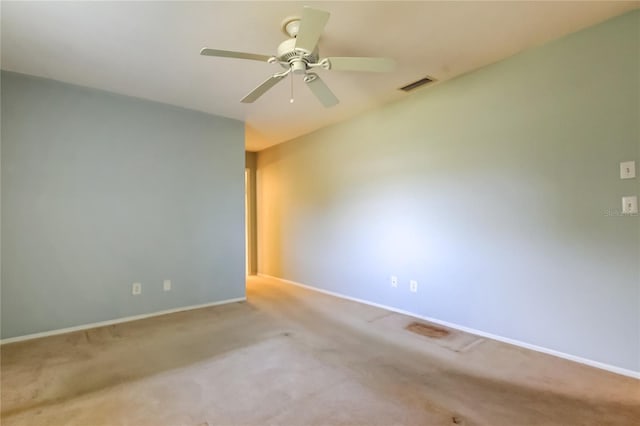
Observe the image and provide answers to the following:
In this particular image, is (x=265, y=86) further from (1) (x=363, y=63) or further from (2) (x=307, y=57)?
(1) (x=363, y=63)

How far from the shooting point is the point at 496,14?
2100 millimetres

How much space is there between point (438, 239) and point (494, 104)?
4.45 ft

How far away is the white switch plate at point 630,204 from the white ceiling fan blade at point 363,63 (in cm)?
183

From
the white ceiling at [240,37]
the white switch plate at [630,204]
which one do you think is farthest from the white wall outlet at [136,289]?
the white switch plate at [630,204]

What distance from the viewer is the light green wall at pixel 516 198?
2.17 metres

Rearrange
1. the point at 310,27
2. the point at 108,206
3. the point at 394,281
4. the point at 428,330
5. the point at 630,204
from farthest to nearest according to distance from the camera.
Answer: the point at 394,281 → the point at 108,206 → the point at 428,330 → the point at 630,204 → the point at 310,27

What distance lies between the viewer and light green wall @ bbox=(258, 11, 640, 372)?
217 cm

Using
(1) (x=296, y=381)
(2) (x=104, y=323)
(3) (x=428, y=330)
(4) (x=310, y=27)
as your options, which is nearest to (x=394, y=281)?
(3) (x=428, y=330)

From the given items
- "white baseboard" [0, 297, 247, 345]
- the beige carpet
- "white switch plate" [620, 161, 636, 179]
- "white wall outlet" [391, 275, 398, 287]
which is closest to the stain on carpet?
the beige carpet

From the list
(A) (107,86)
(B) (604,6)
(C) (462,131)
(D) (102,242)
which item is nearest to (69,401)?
(D) (102,242)

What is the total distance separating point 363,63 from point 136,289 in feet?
10.7

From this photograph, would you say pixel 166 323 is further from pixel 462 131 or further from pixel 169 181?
pixel 462 131

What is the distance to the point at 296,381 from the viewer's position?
2080 millimetres

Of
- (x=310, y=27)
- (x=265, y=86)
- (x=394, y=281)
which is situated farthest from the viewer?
(x=394, y=281)
